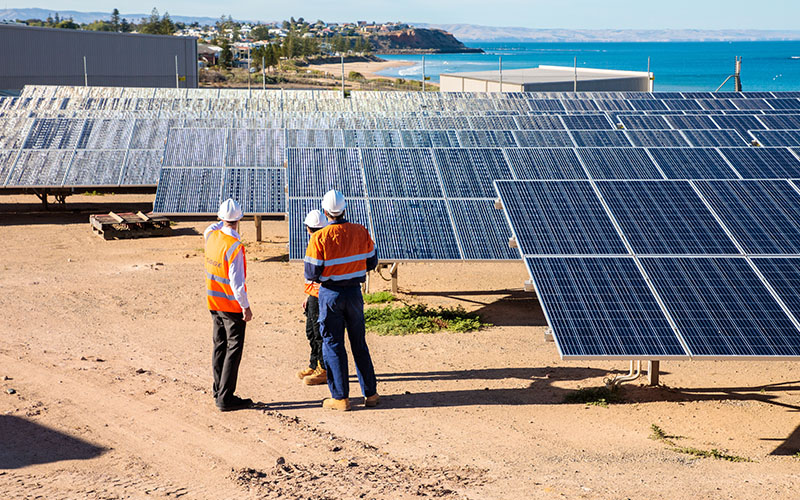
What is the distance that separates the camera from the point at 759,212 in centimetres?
944

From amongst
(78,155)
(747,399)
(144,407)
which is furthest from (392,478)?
(78,155)

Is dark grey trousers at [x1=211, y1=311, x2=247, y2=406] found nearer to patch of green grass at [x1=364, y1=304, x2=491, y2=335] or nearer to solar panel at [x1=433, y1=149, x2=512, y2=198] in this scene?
patch of green grass at [x1=364, y1=304, x2=491, y2=335]

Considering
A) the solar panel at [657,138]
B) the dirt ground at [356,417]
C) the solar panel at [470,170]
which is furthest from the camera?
the solar panel at [657,138]

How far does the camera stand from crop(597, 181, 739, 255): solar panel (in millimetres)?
8844

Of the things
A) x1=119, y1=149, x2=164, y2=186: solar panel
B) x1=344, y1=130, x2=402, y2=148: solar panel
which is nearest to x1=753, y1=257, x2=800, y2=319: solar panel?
x1=344, y1=130, x2=402, y2=148: solar panel

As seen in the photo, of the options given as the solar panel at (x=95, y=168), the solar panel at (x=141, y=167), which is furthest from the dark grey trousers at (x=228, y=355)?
the solar panel at (x=95, y=168)

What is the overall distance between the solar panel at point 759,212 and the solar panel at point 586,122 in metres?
11.6

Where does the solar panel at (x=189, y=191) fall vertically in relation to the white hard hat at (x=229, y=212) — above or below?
below

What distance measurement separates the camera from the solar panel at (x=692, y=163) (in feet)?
40.7

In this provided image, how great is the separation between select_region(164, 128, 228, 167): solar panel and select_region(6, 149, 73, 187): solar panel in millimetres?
2761

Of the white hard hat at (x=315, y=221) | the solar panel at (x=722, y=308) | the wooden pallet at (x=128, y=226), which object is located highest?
the white hard hat at (x=315, y=221)

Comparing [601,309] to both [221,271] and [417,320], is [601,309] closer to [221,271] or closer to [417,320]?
[221,271]

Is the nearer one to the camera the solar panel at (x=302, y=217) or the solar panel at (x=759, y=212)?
the solar panel at (x=759, y=212)

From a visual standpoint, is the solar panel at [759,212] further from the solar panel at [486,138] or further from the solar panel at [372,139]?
the solar panel at [372,139]
